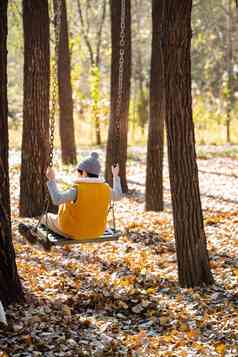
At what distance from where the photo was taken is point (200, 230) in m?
7.89

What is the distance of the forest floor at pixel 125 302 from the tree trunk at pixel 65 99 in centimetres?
838

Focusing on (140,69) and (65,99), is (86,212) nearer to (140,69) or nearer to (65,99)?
(65,99)

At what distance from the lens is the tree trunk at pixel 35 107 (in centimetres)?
1108

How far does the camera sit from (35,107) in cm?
1127

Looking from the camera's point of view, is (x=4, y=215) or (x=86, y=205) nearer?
(x=4, y=215)

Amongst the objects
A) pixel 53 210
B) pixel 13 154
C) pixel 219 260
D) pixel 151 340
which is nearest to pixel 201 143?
pixel 13 154

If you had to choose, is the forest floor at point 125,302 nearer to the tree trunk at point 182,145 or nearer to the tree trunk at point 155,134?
the tree trunk at point 182,145

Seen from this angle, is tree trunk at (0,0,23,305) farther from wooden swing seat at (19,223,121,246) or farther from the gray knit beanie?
the gray knit beanie

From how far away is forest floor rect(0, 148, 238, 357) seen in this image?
6.20 meters

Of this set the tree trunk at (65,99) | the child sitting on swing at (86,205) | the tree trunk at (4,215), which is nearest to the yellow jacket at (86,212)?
the child sitting on swing at (86,205)

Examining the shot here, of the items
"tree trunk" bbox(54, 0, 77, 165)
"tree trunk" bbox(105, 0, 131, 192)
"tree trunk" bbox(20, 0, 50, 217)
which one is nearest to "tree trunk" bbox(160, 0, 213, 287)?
"tree trunk" bbox(20, 0, 50, 217)

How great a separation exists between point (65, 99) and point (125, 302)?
40.6 feet

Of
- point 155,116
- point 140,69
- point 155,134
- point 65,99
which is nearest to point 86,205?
point 155,134

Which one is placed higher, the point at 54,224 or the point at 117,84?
the point at 117,84
